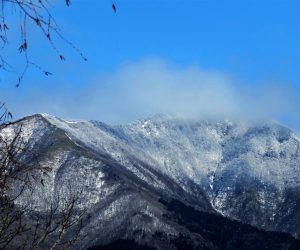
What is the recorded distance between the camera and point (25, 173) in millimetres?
9828

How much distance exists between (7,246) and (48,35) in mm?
4056

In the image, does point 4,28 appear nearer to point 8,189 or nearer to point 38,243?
point 8,189

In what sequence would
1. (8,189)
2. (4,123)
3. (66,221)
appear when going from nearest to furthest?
(8,189) → (4,123) → (66,221)

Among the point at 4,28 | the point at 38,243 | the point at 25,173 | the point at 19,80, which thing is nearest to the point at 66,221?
the point at 38,243

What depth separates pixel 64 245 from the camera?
11.8 m

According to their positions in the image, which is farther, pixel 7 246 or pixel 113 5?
pixel 7 246

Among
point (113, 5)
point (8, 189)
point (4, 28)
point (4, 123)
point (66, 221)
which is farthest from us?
point (66, 221)

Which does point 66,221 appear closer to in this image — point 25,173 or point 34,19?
point 25,173

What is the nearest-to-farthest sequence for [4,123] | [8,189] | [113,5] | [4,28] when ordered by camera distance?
[113,5] → [4,28] → [8,189] → [4,123]

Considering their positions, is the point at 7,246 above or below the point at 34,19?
below

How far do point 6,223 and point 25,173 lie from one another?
4.38 feet

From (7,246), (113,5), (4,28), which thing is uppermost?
(113,5)

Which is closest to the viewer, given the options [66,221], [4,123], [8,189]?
[8,189]

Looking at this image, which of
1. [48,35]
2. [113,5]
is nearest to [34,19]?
[48,35]
